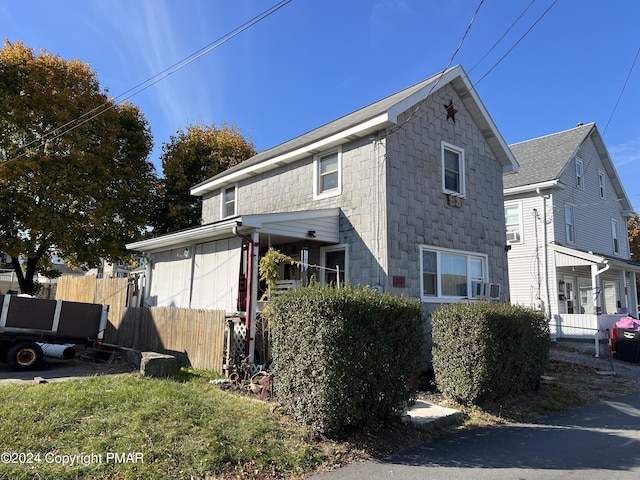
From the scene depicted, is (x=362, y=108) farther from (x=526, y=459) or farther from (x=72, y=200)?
(x=72, y=200)

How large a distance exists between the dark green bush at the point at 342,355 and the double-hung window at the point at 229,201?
9986 millimetres

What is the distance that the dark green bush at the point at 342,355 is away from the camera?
18.7 feet

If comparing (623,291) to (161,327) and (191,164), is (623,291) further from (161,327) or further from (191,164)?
(191,164)

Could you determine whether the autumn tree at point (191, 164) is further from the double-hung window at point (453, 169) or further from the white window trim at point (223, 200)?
the double-hung window at point (453, 169)

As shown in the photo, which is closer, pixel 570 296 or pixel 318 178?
pixel 318 178

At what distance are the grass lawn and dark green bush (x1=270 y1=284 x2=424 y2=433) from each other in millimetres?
521

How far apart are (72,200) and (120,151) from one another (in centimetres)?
340

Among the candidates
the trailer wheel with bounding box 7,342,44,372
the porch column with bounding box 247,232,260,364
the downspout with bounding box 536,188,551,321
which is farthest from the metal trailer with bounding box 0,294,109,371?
the downspout with bounding box 536,188,551,321

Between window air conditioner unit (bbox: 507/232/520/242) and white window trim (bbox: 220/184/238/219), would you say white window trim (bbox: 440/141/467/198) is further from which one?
window air conditioner unit (bbox: 507/232/520/242)

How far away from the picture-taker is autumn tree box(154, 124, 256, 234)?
2359 cm

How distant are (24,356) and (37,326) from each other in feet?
2.29

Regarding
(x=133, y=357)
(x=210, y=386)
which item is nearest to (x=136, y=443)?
(x=210, y=386)

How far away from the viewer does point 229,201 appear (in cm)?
1633

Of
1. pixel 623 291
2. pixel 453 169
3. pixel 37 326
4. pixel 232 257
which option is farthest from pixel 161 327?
pixel 623 291
